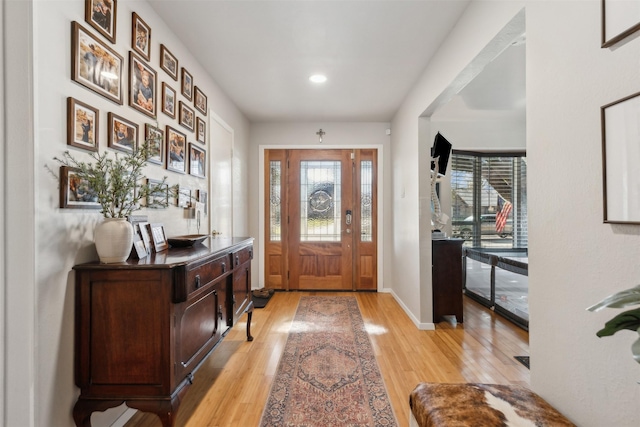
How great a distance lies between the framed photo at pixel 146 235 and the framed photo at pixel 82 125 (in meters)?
0.47

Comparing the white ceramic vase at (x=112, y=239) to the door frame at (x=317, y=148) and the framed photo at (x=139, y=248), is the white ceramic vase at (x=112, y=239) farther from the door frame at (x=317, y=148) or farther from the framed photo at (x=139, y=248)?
the door frame at (x=317, y=148)

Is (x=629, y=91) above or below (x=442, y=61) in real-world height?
below

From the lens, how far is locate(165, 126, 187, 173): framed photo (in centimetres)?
235

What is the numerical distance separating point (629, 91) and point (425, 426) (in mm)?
1335

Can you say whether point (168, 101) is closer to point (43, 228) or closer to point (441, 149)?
point (43, 228)

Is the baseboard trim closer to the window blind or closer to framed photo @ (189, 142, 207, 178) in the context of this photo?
the window blind

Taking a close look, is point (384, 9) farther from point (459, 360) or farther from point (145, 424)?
point (145, 424)

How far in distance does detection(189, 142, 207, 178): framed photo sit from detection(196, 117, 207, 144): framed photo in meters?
0.09

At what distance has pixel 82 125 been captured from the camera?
152 cm

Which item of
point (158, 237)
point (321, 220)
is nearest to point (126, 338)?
point (158, 237)

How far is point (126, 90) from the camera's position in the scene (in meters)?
1.86

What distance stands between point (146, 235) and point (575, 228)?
6.84 ft

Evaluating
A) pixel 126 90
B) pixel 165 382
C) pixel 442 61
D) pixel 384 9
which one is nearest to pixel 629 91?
pixel 384 9

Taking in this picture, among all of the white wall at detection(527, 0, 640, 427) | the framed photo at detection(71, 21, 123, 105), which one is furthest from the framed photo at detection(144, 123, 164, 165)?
the white wall at detection(527, 0, 640, 427)
